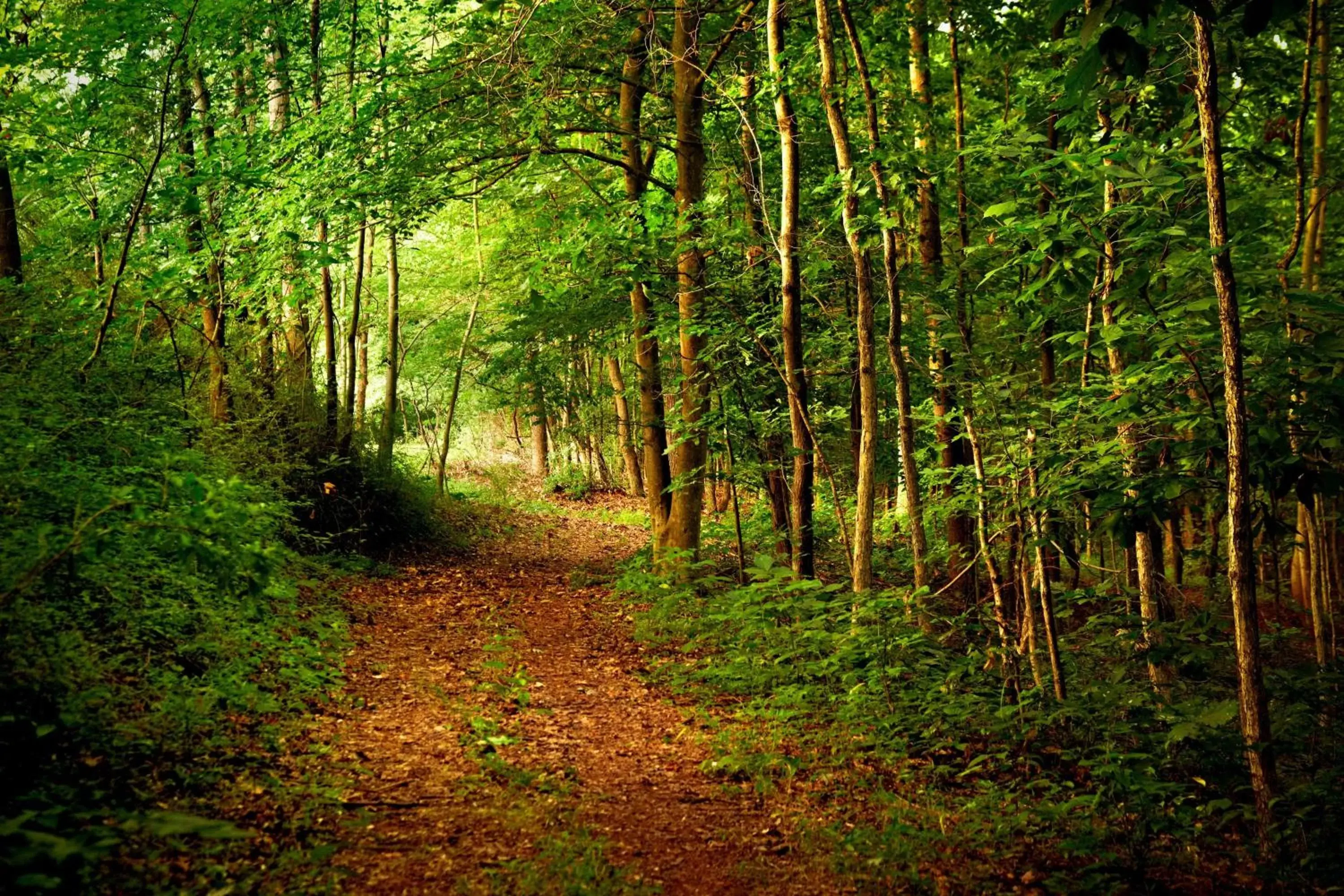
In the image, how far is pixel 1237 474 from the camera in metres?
4.45

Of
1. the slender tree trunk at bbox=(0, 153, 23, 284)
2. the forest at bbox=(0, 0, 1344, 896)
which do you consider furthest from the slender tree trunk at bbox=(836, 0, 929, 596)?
the slender tree trunk at bbox=(0, 153, 23, 284)

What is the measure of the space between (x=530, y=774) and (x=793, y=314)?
5415 mm

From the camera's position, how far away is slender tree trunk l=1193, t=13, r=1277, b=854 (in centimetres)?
444

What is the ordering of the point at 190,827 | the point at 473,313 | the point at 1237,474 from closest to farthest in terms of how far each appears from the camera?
the point at 190,827 → the point at 1237,474 → the point at 473,313

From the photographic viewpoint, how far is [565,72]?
1114 centimetres

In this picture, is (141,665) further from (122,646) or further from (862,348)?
(862,348)

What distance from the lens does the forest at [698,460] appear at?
4.41m

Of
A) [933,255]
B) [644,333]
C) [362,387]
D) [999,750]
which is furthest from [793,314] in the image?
[362,387]

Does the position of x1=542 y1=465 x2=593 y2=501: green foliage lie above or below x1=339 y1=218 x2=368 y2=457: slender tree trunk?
below

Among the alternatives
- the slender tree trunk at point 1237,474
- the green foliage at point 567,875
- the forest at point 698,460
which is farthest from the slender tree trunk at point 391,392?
the slender tree trunk at point 1237,474

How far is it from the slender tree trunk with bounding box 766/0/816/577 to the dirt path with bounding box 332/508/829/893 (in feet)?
7.30

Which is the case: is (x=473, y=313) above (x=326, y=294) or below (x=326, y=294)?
above

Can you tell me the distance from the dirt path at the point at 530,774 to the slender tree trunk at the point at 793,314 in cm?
223

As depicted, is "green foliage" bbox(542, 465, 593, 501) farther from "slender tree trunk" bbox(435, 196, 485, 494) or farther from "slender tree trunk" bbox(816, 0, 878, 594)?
"slender tree trunk" bbox(816, 0, 878, 594)
